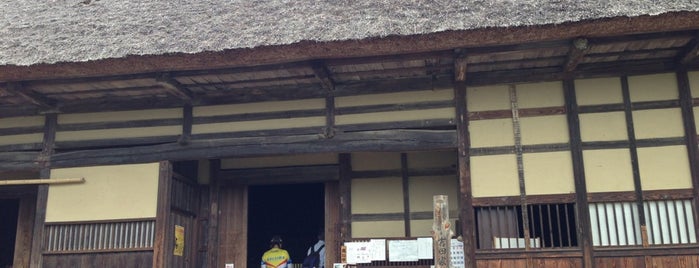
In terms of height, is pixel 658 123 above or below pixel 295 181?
above

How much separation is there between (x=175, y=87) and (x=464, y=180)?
11.1 ft

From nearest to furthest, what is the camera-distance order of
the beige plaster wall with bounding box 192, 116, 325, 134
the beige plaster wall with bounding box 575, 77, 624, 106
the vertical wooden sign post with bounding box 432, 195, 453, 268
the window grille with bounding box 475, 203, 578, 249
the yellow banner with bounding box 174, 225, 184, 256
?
1. the vertical wooden sign post with bounding box 432, 195, 453, 268
2. the window grille with bounding box 475, 203, 578, 249
3. the beige plaster wall with bounding box 575, 77, 624, 106
4. the beige plaster wall with bounding box 192, 116, 325, 134
5. the yellow banner with bounding box 174, 225, 184, 256

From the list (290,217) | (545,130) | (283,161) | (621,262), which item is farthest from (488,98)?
(290,217)

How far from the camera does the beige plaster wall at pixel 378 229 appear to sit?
26.4ft

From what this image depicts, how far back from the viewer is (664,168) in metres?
6.75

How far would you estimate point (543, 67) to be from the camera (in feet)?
23.5

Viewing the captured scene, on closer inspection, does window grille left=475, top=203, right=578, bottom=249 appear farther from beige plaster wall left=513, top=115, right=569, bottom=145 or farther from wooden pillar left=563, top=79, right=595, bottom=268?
beige plaster wall left=513, top=115, right=569, bottom=145

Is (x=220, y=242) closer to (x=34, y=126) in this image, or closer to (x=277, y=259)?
(x=277, y=259)

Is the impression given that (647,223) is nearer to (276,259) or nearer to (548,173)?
(548,173)

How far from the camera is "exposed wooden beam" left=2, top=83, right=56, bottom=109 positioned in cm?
750

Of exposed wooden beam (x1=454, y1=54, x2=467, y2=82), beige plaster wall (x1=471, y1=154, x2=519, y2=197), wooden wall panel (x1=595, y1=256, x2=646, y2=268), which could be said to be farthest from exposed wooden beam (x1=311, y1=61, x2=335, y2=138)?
wooden wall panel (x1=595, y1=256, x2=646, y2=268)

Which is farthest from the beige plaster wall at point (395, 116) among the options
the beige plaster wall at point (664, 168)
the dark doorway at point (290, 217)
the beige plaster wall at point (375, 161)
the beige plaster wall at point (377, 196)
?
the dark doorway at point (290, 217)

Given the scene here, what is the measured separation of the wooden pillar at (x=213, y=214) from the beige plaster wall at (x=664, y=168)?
5.25 metres

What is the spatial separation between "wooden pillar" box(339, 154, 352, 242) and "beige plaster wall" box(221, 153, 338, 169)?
0.74ft
